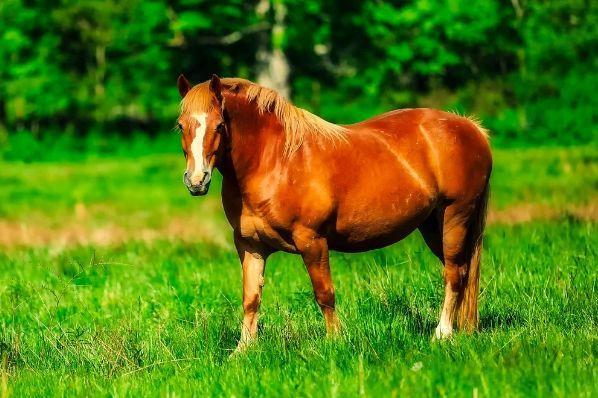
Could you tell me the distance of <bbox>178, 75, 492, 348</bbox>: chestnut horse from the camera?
6.71 m

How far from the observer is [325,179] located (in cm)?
686

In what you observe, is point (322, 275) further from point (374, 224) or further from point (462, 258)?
point (462, 258)

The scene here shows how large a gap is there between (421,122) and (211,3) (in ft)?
82.6

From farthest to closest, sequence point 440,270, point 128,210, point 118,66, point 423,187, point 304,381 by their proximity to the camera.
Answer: point 118,66, point 128,210, point 440,270, point 423,187, point 304,381

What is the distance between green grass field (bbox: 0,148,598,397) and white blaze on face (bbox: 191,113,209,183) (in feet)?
3.87

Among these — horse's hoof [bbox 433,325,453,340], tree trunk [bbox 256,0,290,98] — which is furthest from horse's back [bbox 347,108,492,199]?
tree trunk [bbox 256,0,290,98]

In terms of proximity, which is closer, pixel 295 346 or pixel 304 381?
pixel 304 381

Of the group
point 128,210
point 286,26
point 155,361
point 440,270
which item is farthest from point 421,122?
point 286,26

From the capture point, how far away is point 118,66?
35.1 m

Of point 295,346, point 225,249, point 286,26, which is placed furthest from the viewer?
point 286,26

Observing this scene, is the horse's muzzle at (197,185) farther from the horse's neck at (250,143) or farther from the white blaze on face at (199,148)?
the horse's neck at (250,143)

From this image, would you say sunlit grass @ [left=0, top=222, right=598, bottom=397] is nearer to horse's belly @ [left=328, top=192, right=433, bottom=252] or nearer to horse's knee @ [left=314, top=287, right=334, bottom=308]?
horse's knee @ [left=314, top=287, right=334, bottom=308]

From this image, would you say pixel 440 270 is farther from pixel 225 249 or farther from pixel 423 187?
pixel 225 249

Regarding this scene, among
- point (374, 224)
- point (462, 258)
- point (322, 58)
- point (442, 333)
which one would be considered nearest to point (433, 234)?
point (462, 258)
